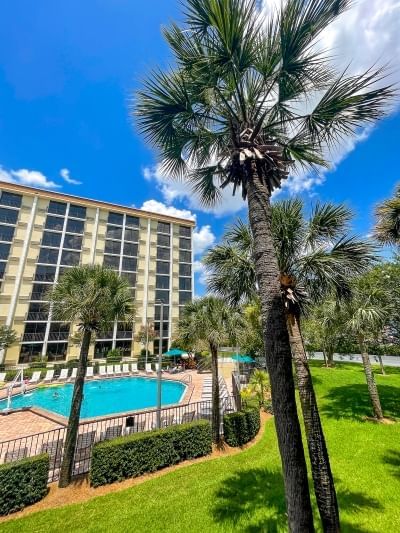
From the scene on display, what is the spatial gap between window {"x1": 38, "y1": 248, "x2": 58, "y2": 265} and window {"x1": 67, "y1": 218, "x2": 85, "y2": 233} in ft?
14.9

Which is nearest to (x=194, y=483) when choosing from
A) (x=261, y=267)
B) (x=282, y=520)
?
(x=282, y=520)

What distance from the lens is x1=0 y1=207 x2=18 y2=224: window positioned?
38.7 metres

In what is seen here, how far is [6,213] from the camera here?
3897 centimetres

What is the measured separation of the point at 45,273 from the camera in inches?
1571

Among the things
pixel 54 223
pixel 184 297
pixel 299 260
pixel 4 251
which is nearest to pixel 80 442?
pixel 299 260

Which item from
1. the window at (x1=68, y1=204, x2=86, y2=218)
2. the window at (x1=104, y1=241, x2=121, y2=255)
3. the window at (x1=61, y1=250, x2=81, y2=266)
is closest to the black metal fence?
the window at (x1=61, y1=250, x2=81, y2=266)

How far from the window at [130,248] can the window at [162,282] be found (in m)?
6.53

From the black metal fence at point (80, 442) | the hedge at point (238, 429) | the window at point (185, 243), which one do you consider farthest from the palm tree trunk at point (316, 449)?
the window at point (185, 243)

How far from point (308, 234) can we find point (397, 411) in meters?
12.0

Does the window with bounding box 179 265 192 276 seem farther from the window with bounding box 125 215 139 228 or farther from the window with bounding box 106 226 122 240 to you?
the window with bounding box 106 226 122 240

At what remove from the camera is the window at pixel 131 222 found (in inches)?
1892

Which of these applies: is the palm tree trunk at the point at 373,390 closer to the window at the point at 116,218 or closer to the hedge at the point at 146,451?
the hedge at the point at 146,451

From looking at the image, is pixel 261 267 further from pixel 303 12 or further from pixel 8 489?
pixel 8 489

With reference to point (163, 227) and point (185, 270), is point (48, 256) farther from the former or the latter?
point (185, 270)
